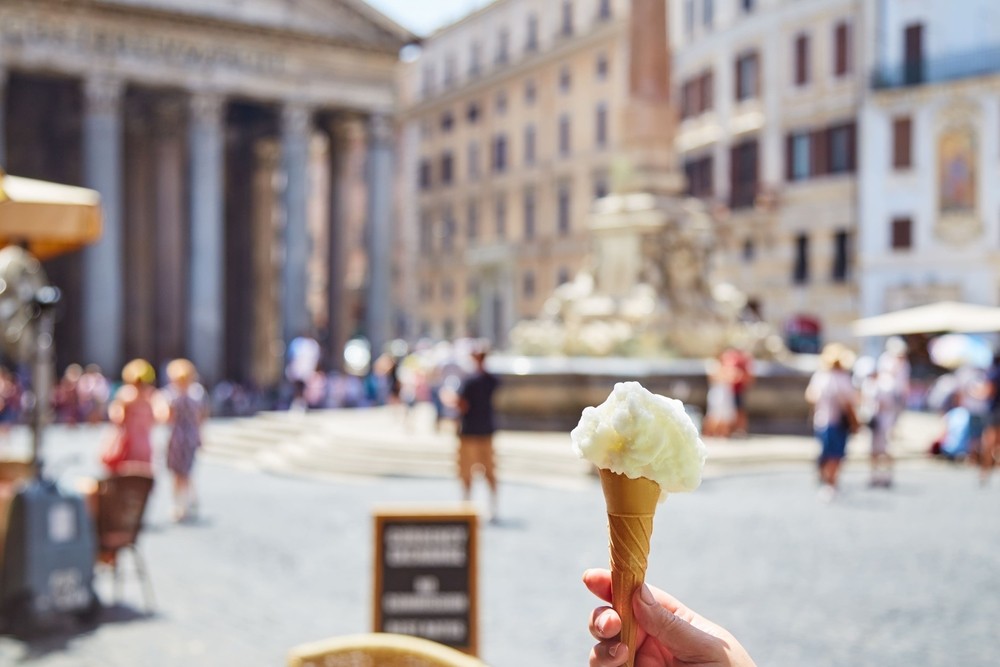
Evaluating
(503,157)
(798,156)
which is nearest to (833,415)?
(798,156)

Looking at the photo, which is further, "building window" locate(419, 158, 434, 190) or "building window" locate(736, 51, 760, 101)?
"building window" locate(419, 158, 434, 190)

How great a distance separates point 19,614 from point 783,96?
3288 centimetres

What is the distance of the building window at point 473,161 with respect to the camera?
58.2 meters

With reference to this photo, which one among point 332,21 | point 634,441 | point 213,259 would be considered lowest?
point 634,441

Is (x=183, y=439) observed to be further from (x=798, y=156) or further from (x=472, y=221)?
(x=472, y=221)

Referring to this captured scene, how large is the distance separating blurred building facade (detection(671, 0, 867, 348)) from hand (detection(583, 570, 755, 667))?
109 feet

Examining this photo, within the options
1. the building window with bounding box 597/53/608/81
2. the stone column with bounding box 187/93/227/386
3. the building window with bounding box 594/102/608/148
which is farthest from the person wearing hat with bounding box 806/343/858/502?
the building window with bounding box 597/53/608/81

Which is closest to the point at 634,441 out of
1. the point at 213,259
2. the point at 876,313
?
the point at 876,313

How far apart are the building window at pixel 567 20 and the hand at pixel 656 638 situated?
5218 centimetres

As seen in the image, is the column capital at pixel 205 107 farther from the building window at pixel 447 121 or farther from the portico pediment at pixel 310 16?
the building window at pixel 447 121

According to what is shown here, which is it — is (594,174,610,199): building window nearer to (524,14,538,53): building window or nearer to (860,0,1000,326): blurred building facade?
(524,14,538,53): building window

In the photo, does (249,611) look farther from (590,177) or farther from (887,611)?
(590,177)

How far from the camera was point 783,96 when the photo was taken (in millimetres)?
36562

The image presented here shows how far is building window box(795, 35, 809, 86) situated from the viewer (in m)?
35.9
